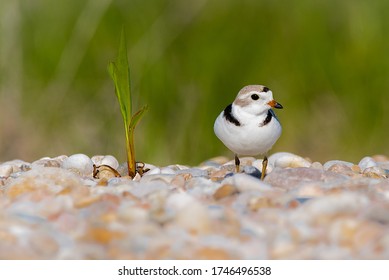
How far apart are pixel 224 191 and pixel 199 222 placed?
401 millimetres

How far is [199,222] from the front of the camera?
7.86 ft

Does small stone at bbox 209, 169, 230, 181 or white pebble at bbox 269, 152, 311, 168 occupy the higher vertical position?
white pebble at bbox 269, 152, 311, 168

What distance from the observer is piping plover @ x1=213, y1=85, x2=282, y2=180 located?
333 centimetres

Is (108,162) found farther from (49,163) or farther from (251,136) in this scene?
(251,136)

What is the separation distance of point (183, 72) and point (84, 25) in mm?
665

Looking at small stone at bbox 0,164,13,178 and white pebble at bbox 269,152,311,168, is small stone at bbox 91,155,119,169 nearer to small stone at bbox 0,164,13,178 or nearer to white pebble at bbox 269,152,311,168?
small stone at bbox 0,164,13,178

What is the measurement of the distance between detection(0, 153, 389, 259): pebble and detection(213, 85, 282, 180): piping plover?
0.39m

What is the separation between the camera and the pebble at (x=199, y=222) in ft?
7.49

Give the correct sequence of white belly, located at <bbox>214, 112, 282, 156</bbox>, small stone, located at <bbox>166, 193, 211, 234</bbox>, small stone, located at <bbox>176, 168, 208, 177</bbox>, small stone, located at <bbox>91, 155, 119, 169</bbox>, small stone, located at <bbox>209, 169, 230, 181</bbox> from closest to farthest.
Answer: small stone, located at <bbox>166, 193, 211, 234</bbox> → white belly, located at <bbox>214, 112, 282, 156</bbox> → small stone, located at <bbox>209, 169, 230, 181</bbox> → small stone, located at <bbox>176, 168, 208, 177</bbox> → small stone, located at <bbox>91, 155, 119, 169</bbox>

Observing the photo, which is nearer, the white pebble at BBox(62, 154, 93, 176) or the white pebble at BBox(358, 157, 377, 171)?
the white pebble at BBox(62, 154, 93, 176)

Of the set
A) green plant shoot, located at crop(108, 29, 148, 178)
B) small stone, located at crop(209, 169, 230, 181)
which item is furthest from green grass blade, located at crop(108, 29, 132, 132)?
small stone, located at crop(209, 169, 230, 181)
